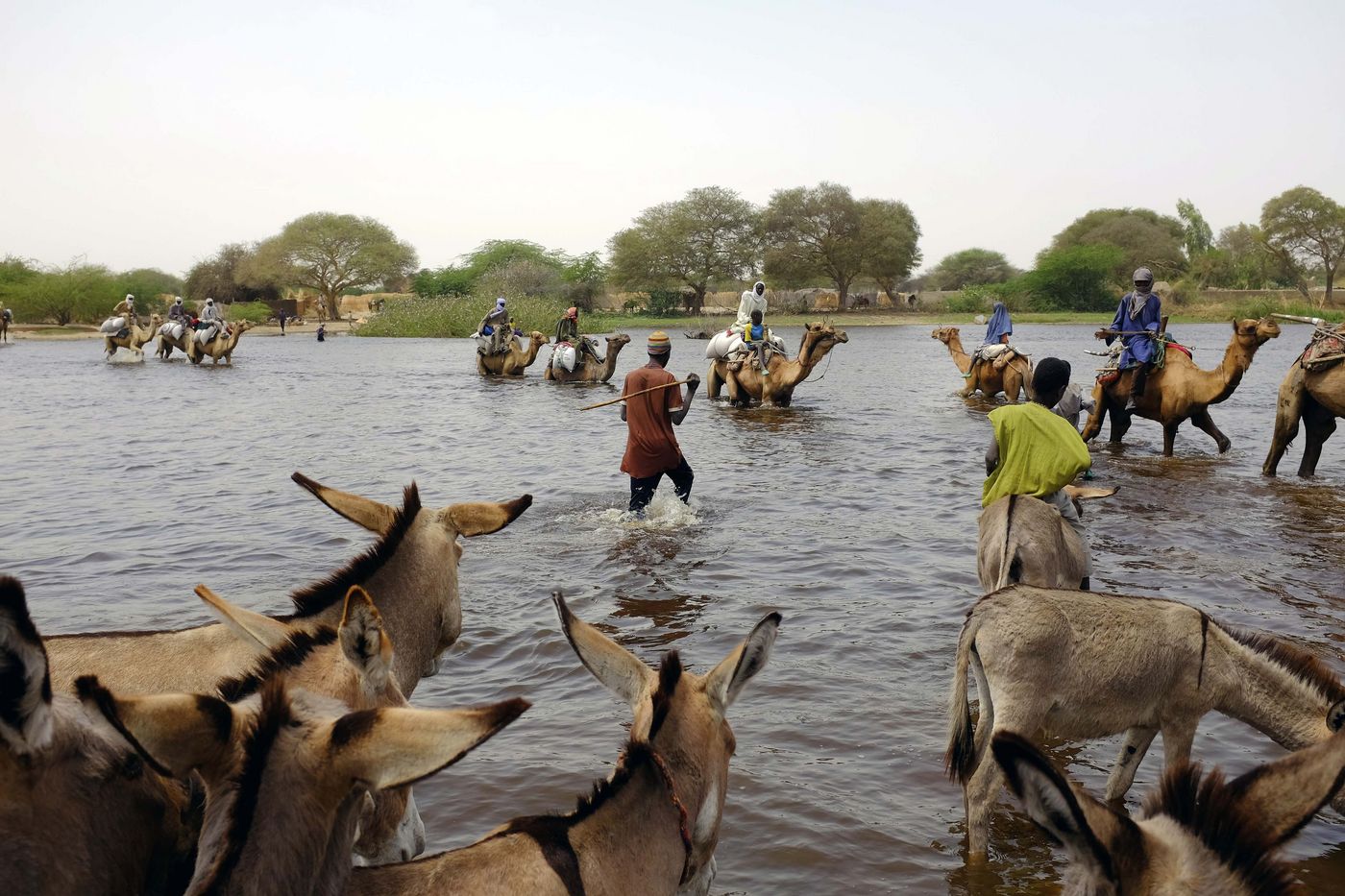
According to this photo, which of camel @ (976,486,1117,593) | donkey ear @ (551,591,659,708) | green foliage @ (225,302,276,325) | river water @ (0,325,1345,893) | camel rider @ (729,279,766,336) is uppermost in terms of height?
green foliage @ (225,302,276,325)

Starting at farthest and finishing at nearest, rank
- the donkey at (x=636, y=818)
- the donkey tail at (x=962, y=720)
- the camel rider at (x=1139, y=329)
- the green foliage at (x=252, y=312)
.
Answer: the green foliage at (x=252, y=312) < the camel rider at (x=1139, y=329) < the donkey tail at (x=962, y=720) < the donkey at (x=636, y=818)

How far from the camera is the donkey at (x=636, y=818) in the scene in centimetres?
247

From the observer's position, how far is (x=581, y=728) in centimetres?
620

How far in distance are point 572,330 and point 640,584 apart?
22.7 metres

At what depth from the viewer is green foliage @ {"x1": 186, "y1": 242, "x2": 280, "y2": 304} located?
87375 mm

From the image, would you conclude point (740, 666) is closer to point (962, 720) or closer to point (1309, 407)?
point (962, 720)

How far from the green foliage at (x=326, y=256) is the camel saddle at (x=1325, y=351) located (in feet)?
267

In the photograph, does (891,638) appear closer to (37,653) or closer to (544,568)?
(544,568)

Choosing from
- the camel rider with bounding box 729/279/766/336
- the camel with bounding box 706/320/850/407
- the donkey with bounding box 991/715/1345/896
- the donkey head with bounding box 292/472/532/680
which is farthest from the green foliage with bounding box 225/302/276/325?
the donkey with bounding box 991/715/1345/896

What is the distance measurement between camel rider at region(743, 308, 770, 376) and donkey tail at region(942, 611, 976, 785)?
58.8 feet

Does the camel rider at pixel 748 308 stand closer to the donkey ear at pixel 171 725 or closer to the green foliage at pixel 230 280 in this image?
the donkey ear at pixel 171 725

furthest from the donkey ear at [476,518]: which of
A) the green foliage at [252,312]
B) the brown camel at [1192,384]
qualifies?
the green foliage at [252,312]

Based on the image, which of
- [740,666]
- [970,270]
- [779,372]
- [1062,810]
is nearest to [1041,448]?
[740,666]

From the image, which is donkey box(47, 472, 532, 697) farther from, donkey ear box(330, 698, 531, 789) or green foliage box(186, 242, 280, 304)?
green foliage box(186, 242, 280, 304)
